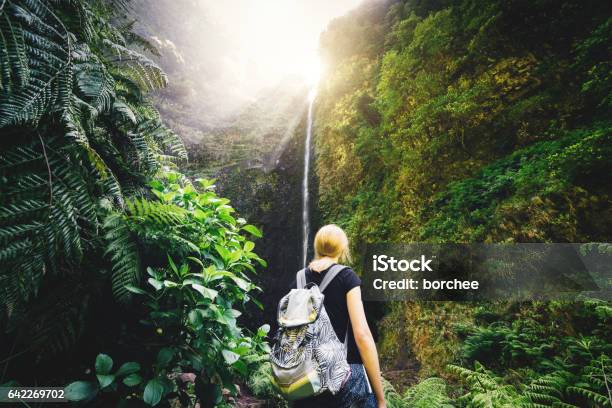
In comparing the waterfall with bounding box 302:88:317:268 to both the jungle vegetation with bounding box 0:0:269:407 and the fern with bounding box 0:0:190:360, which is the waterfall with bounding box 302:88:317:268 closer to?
the jungle vegetation with bounding box 0:0:269:407

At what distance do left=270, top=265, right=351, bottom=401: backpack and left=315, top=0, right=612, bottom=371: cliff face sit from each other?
2.28m

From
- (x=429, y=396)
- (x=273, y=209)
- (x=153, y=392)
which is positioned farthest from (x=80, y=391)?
(x=273, y=209)

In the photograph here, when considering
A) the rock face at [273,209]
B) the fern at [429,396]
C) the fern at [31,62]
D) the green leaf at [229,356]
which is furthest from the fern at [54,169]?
the rock face at [273,209]

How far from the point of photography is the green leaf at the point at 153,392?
58.8 inches

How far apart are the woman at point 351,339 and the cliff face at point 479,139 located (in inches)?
79.1

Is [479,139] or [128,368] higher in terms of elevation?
[479,139]

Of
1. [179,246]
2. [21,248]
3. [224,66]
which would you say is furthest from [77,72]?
[224,66]

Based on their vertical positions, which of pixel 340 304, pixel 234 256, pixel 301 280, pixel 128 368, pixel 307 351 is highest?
pixel 234 256

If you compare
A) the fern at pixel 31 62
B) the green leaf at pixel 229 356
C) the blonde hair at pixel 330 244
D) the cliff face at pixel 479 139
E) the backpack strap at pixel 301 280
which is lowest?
the green leaf at pixel 229 356

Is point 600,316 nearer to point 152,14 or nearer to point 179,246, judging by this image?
point 179,246

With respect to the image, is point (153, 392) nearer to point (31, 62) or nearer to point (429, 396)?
point (31, 62)

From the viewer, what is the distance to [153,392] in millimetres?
1527

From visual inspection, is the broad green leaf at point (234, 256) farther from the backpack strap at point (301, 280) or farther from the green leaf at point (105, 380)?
the green leaf at point (105, 380)

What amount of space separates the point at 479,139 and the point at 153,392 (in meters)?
5.03
